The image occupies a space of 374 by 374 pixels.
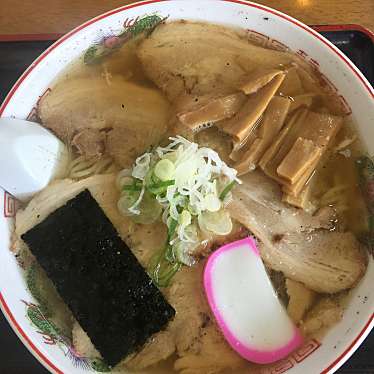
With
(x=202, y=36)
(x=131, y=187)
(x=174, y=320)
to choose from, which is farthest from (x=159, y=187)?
(x=202, y=36)

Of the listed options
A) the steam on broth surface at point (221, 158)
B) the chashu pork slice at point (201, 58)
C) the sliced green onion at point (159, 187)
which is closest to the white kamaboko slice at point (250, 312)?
the steam on broth surface at point (221, 158)

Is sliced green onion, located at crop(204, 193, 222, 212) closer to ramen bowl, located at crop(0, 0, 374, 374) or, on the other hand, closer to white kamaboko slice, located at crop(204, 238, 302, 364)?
white kamaboko slice, located at crop(204, 238, 302, 364)

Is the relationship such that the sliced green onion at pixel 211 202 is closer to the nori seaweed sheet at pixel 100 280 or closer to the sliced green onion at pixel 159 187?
the sliced green onion at pixel 159 187

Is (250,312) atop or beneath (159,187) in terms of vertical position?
beneath

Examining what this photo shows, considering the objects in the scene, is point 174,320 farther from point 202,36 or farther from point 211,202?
point 202,36

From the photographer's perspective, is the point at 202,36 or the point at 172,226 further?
the point at 202,36

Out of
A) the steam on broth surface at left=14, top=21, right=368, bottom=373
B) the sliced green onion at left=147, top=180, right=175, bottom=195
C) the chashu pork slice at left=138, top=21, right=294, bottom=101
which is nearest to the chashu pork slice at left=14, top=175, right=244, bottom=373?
the steam on broth surface at left=14, top=21, right=368, bottom=373

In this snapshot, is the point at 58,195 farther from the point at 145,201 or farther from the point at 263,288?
the point at 263,288
